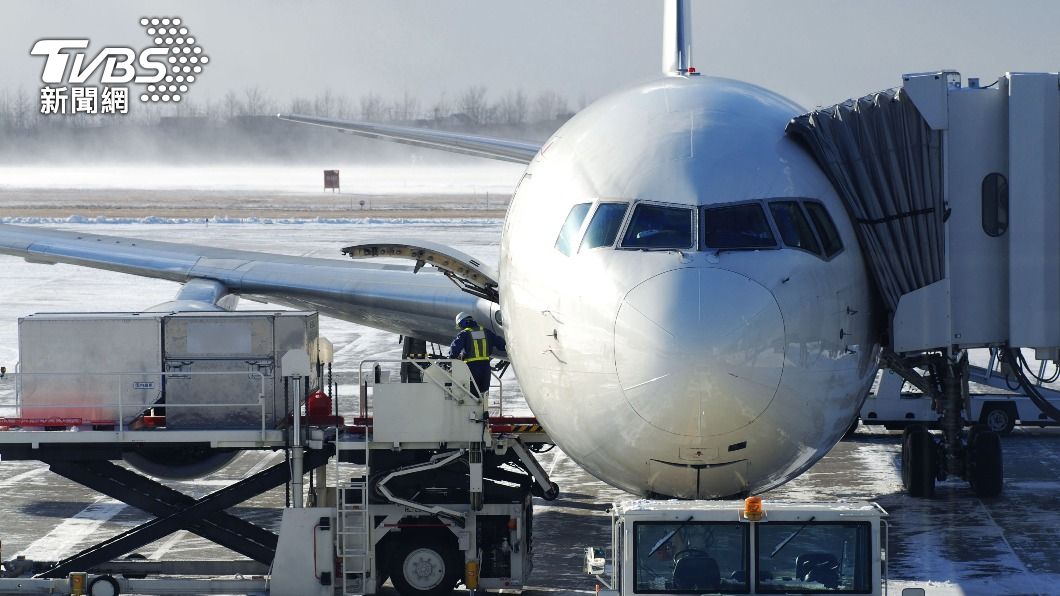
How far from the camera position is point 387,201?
93250mm

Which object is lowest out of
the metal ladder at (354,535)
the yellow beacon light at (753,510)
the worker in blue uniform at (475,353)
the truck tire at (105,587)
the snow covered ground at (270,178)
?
the truck tire at (105,587)

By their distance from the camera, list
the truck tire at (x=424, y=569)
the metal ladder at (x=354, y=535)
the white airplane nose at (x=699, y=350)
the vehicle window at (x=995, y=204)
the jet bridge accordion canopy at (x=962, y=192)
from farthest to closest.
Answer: the truck tire at (x=424, y=569), the metal ladder at (x=354, y=535), the vehicle window at (x=995, y=204), the jet bridge accordion canopy at (x=962, y=192), the white airplane nose at (x=699, y=350)

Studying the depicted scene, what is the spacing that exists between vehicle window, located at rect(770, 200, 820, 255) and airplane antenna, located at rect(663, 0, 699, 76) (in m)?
8.27

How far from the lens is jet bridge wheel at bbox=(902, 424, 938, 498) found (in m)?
18.7

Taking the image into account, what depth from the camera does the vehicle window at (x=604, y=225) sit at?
1126cm

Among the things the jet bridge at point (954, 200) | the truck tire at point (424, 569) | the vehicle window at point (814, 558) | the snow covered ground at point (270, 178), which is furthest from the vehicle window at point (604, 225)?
the snow covered ground at point (270, 178)

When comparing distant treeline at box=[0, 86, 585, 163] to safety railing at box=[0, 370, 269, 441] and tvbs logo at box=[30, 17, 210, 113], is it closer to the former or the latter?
tvbs logo at box=[30, 17, 210, 113]

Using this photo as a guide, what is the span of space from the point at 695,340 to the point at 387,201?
8397 centimetres

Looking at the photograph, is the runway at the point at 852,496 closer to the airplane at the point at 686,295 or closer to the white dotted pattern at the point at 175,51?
the airplane at the point at 686,295

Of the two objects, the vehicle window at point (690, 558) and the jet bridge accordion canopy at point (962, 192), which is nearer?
the vehicle window at point (690, 558)

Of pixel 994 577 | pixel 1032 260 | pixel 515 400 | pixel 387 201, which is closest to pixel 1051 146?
pixel 1032 260

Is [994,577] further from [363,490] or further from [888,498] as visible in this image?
[363,490]

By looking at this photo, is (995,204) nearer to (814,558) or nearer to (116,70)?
(814,558)

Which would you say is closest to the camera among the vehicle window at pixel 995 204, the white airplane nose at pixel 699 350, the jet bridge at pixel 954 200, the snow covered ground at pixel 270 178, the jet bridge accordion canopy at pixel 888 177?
the white airplane nose at pixel 699 350
